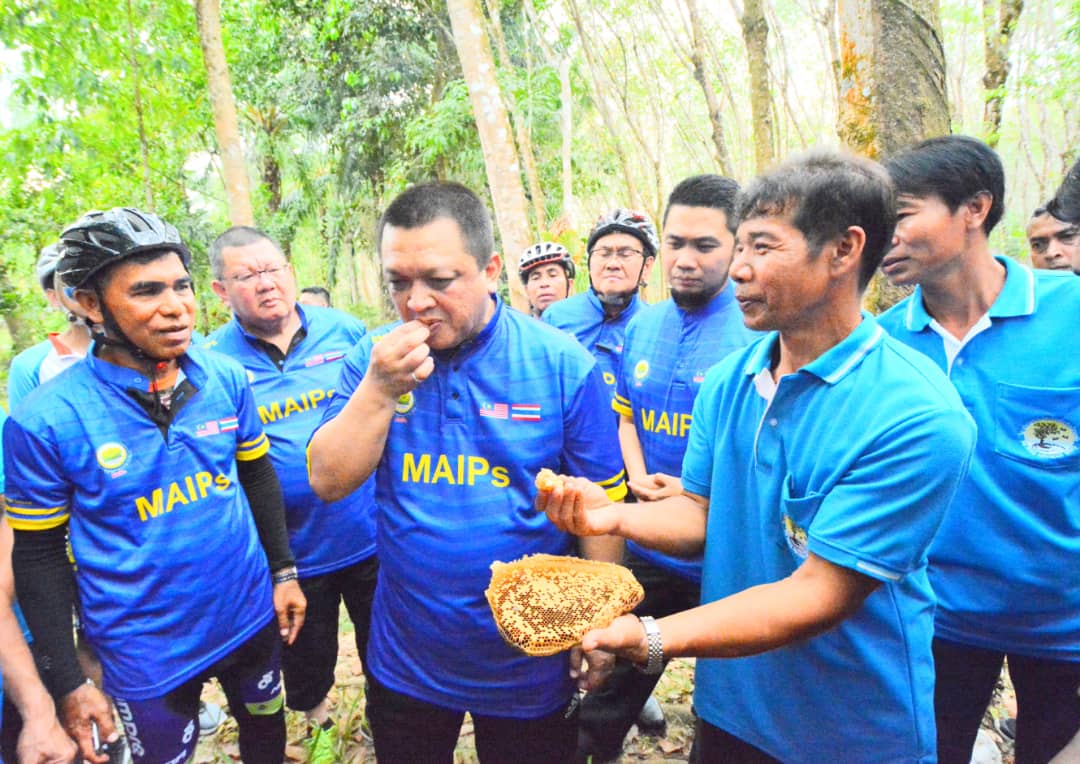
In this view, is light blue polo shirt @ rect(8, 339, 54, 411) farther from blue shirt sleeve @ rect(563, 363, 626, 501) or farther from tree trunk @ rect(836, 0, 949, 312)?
tree trunk @ rect(836, 0, 949, 312)

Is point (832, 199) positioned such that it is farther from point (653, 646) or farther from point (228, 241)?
point (228, 241)

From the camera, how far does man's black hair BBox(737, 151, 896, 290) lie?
1.56m

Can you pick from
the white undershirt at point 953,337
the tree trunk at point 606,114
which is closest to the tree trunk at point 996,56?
the tree trunk at point 606,114

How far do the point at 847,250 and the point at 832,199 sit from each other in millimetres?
137

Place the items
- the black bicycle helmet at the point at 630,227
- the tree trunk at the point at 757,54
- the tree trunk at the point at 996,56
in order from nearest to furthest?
the black bicycle helmet at the point at 630,227
the tree trunk at the point at 757,54
the tree trunk at the point at 996,56

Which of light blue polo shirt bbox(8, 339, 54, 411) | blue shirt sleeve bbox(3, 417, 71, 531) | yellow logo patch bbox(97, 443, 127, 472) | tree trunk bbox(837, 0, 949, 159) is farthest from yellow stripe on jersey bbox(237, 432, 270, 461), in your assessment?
tree trunk bbox(837, 0, 949, 159)

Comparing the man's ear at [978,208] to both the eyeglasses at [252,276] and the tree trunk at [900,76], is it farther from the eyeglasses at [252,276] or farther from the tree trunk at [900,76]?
the eyeglasses at [252,276]

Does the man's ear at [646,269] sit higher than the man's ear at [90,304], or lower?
lower

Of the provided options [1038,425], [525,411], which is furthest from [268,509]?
[1038,425]

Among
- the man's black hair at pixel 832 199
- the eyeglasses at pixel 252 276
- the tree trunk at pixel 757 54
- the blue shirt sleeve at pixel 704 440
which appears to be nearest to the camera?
the man's black hair at pixel 832 199

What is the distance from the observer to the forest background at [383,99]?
552 cm

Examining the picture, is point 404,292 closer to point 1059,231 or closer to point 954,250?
point 954,250

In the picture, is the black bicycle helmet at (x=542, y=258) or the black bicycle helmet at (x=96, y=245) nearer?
the black bicycle helmet at (x=96, y=245)

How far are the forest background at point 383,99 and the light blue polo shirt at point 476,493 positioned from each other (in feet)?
7.91
